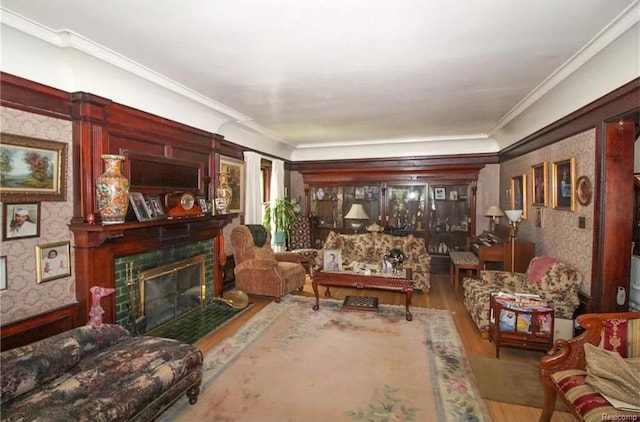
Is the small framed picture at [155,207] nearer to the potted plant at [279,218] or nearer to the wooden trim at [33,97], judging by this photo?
the wooden trim at [33,97]

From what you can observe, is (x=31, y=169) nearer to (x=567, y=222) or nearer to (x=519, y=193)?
(x=567, y=222)

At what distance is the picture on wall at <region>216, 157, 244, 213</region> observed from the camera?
488 cm

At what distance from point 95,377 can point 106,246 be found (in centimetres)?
135

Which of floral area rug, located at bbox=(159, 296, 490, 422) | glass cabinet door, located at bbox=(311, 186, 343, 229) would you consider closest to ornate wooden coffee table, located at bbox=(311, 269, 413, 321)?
floral area rug, located at bbox=(159, 296, 490, 422)

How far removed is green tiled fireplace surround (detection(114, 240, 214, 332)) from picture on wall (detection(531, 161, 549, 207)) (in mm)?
4612

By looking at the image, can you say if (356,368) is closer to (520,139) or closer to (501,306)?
(501,306)

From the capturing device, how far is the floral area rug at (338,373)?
2.35 meters

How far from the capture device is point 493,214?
5750mm

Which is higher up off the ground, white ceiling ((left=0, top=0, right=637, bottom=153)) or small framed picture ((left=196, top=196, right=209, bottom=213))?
white ceiling ((left=0, top=0, right=637, bottom=153))

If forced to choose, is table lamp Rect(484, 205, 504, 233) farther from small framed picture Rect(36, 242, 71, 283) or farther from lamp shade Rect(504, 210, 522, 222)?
small framed picture Rect(36, 242, 71, 283)

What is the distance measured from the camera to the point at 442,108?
4.36m

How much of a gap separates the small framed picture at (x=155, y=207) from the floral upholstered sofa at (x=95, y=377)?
129cm

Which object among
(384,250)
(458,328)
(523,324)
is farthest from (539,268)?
(384,250)

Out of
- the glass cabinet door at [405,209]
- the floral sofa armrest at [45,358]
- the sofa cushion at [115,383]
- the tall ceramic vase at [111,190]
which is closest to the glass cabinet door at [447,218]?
the glass cabinet door at [405,209]
